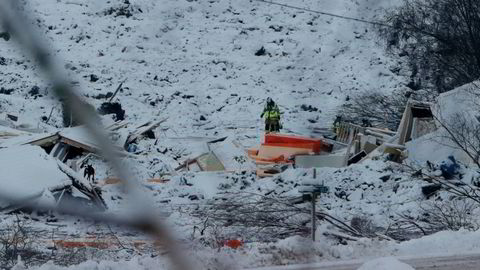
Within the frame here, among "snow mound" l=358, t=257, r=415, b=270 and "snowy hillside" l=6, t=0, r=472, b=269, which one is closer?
"snowy hillside" l=6, t=0, r=472, b=269

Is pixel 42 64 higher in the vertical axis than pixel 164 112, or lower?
higher

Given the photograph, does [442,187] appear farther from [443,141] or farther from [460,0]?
[460,0]

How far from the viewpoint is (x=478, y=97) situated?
30.3 ft

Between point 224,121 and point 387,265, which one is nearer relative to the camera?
point 387,265

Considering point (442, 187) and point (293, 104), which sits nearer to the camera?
point (293, 104)

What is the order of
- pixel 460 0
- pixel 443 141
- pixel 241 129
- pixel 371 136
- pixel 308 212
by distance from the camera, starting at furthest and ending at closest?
1. pixel 241 129
2. pixel 371 136
3. pixel 443 141
4. pixel 308 212
5. pixel 460 0

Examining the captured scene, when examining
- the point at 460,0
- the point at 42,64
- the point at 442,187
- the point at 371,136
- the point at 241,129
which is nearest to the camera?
the point at 42,64

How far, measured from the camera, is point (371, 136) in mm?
11602

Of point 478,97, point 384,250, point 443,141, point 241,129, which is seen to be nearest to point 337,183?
point 443,141

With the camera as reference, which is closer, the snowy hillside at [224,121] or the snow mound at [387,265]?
the snowy hillside at [224,121]

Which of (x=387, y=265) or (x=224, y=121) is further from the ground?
(x=387, y=265)

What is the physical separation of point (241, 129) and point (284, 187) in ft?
18.9

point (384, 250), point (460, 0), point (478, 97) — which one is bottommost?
point (384, 250)

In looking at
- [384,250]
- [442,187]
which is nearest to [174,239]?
[384,250]
